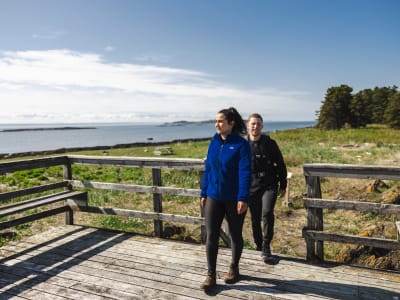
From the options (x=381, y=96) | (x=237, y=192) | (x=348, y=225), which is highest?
(x=381, y=96)

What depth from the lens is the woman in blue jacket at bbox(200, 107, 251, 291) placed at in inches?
150

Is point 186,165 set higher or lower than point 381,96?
lower

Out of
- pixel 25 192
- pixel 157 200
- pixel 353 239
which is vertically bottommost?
pixel 353 239

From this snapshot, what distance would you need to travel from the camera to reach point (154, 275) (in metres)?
4.45

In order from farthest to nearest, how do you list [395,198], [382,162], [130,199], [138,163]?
[382,162] → [130,199] → [395,198] → [138,163]

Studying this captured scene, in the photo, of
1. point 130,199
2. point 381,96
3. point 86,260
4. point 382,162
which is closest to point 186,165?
point 86,260

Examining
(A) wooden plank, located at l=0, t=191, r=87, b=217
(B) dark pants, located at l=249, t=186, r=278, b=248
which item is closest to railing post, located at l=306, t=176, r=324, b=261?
(B) dark pants, located at l=249, t=186, r=278, b=248

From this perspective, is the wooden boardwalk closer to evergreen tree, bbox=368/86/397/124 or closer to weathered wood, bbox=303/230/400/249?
weathered wood, bbox=303/230/400/249

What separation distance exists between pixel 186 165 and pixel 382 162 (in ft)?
53.2

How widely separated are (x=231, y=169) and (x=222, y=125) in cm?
52

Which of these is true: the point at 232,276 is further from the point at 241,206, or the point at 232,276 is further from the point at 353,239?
the point at 353,239

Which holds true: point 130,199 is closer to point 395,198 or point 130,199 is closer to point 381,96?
point 395,198

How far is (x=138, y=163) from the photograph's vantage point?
5.84 m

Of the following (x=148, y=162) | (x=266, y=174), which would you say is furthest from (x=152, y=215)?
(x=266, y=174)
